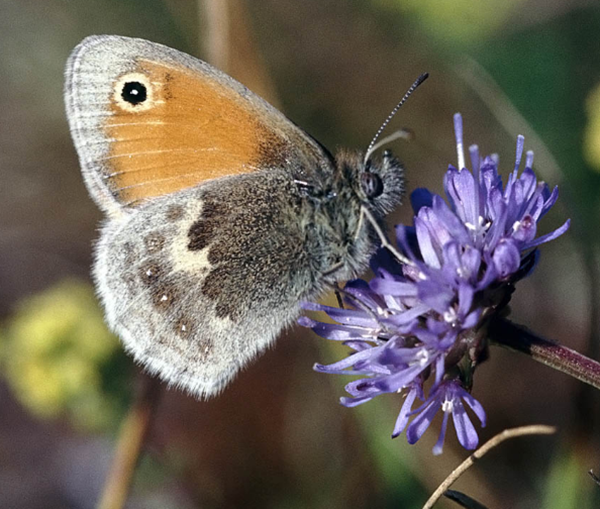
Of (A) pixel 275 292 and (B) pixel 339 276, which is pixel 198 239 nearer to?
(A) pixel 275 292

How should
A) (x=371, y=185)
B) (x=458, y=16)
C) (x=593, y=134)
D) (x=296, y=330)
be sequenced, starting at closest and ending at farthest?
(x=371, y=185) → (x=593, y=134) → (x=296, y=330) → (x=458, y=16)

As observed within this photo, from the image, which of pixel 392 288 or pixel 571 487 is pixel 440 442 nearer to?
pixel 392 288

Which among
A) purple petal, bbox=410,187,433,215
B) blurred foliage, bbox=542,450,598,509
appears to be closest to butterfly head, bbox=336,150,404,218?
purple petal, bbox=410,187,433,215

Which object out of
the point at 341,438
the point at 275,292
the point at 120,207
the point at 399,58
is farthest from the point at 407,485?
the point at 399,58

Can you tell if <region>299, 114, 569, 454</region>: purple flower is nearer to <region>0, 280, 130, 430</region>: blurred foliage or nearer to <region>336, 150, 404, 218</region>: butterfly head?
<region>336, 150, 404, 218</region>: butterfly head

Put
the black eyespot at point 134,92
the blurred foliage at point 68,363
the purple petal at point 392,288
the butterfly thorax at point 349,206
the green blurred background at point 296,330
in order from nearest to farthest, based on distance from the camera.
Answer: the purple petal at point 392,288
the butterfly thorax at point 349,206
the black eyespot at point 134,92
the green blurred background at point 296,330
the blurred foliage at point 68,363

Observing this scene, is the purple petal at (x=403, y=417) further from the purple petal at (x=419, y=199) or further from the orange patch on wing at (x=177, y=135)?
the orange patch on wing at (x=177, y=135)

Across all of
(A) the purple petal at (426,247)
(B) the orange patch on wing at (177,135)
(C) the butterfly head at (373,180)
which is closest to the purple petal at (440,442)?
(A) the purple petal at (426,247)

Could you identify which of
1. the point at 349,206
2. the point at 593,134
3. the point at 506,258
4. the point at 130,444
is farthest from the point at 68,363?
the point at 593,134
